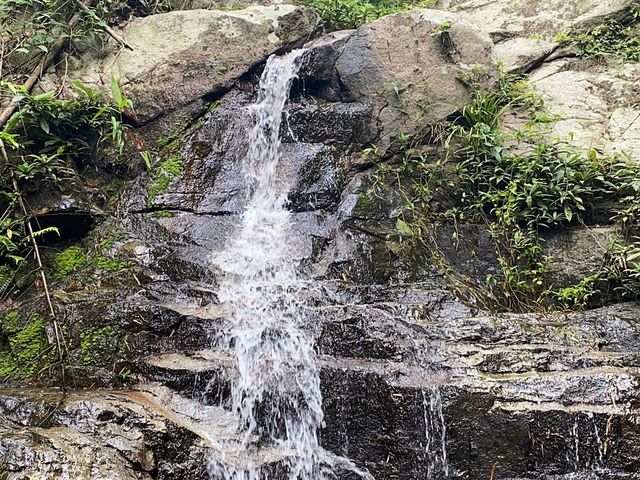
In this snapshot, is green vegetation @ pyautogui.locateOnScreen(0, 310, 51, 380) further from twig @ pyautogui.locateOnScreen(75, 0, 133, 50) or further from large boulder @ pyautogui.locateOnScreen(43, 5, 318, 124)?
twig @ pyautogui.locateOnScreen(75, 0, 133, 50)

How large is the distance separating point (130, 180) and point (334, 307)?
3507mm

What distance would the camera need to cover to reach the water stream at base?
362 cm

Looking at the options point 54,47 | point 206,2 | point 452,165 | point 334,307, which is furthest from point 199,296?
point 206,2

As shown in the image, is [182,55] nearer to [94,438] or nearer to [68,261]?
[68,261]

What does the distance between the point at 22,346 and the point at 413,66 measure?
5.69 metres

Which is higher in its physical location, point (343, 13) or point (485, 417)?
point (343, 13)

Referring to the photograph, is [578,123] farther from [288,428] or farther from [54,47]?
[54,47]

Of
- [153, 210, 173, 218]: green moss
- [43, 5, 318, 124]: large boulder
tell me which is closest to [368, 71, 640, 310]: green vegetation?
[153, 210, 173, 218]: green moss

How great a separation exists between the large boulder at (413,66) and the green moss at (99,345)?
4.12 meters

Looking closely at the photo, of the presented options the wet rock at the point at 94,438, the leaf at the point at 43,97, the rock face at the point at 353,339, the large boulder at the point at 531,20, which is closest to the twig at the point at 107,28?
the rock face at the point at 353,339

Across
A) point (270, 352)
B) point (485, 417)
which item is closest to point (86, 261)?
point (270, 352)

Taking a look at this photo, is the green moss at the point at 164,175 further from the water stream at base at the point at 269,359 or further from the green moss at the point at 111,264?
the green moss at the point at 111,264

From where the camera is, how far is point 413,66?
6949 millimetres

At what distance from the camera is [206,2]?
29.2ft
